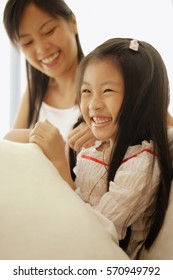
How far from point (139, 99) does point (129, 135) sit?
81mm

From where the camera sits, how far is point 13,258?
554 mm

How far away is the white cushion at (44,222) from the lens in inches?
22.0

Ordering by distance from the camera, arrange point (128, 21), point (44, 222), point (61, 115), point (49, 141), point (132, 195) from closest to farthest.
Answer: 1. point (44, 222)
2. point (132, 195)
3. point (49, 141)
4. point (61, 115)
5. point (128, 21)

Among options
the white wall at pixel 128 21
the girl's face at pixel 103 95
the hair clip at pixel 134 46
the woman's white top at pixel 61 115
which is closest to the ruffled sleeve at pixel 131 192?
the girl's face at pixel 103 95

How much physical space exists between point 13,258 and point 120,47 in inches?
19.5

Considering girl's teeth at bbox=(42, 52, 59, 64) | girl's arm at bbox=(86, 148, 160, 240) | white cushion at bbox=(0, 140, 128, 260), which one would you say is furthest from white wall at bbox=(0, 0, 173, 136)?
white cushion at bbox=(0, 140, 128, 260)

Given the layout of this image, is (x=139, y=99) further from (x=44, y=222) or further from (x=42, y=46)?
(x=42, y=46)

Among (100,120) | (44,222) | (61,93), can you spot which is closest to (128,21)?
(61,93)

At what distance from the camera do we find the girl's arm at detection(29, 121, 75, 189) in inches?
33.3

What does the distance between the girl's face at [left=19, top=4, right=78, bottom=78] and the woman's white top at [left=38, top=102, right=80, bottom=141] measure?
0.15m

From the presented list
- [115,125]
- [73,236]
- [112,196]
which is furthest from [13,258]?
[115,125]

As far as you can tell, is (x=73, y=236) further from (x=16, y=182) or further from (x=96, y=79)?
(x=96, y=79)

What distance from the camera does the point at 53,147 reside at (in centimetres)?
86

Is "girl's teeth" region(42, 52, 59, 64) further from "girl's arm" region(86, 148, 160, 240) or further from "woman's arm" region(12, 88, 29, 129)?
"girl's arm" region(86, 148, 160, 240)
